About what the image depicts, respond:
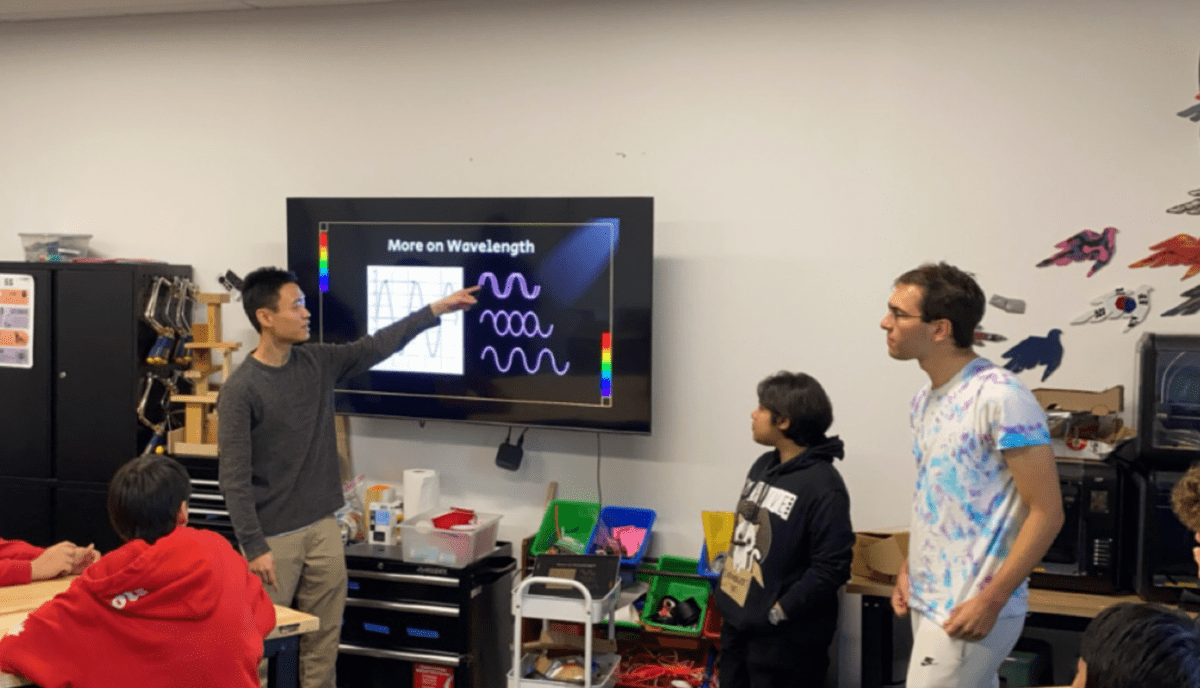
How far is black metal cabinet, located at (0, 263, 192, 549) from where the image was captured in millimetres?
4297

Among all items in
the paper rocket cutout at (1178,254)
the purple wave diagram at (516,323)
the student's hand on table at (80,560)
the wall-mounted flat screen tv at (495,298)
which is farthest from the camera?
the purple wave diagram at (516,323)

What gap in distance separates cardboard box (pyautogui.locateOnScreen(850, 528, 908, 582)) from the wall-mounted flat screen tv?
0.89 metres

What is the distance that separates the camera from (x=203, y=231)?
15.1 feet

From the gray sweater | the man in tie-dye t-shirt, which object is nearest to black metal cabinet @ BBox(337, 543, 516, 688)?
the gray sweater

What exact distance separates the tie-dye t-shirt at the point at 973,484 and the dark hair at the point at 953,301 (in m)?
0.08

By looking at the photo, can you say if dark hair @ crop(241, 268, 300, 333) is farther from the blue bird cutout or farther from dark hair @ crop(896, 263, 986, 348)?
the blue bird cutout

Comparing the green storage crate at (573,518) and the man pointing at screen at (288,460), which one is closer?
the man pointing at screen at (288,460)

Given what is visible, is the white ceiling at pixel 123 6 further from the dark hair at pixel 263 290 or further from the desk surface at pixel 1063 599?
the desk surface at pixel 1063 599

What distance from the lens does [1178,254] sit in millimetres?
3545

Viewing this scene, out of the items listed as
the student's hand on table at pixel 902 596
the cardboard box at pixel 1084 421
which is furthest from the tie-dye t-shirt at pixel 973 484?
the cardboard box at pixel 1084 421

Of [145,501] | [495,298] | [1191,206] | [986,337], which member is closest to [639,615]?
[495,298]

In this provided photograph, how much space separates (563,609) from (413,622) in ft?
2.46

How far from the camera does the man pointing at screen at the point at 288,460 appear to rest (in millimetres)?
3176

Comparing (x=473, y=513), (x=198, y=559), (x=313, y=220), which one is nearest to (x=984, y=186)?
(x=473, y=513)
